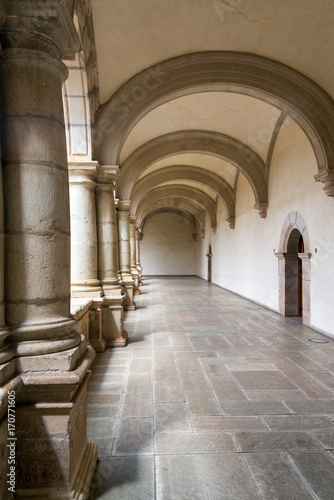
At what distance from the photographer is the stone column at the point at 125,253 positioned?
893 centimetres

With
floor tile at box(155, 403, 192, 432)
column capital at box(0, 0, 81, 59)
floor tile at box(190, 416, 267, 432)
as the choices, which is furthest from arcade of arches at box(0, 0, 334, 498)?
floor tile at box(190, 416, 267, 432)

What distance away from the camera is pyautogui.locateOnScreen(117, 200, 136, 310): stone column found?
8.93m

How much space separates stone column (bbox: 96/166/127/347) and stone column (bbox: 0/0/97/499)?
333 centimetres

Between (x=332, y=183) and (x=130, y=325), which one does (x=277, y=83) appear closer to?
(x=332, y=183)

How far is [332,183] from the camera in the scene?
18.7 ft

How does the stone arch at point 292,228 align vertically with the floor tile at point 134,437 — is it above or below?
above

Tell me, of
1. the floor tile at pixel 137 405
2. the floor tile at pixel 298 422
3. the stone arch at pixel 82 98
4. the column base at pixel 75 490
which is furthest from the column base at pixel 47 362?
the stone arch at pixel 82 98

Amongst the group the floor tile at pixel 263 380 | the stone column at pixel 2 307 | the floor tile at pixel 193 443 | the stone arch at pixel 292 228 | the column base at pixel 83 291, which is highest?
the stone arch at pixel 292 228

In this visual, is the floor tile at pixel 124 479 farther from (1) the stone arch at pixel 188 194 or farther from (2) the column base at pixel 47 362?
(1) the stone arch at pixel 188 194

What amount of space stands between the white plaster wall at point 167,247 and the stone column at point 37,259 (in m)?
22.3

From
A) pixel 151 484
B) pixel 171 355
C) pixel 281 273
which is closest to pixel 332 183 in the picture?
pixel 281 273

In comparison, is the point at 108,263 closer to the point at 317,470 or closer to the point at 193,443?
the point at 193,443

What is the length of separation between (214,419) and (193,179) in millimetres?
10613

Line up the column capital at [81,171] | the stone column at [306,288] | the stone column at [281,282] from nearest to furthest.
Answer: the column capital at [81,171] → the stone column at [306,288] → the stone column at [281,282]
